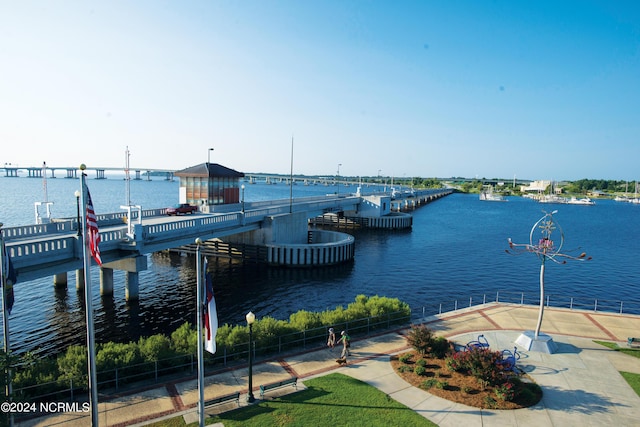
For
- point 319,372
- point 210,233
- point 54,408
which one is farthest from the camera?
point 210,233

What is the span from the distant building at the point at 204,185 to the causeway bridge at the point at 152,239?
1.45 metres

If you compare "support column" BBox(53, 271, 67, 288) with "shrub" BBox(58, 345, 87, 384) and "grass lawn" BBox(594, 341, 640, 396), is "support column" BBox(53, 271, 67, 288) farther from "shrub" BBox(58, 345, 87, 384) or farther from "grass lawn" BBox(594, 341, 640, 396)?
"grass lawn" BBox(594, 341, 640, 396)

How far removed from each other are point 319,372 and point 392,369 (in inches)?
130

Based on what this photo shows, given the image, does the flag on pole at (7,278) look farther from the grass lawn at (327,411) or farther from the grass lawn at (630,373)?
the grass lawn at (630,373)

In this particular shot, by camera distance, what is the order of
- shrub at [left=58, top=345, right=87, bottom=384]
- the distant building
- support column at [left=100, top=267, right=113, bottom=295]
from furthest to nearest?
the distant building
support column at [left=100, top=267, right=113, bottom=295]
shrub at [left=58, top=345, right=87, bottom=384]

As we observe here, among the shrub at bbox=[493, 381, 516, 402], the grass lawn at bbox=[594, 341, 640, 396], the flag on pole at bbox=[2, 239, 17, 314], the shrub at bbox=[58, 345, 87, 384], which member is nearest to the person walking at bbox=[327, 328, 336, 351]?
the shrub at bbox=[493, 381, 516, 402]

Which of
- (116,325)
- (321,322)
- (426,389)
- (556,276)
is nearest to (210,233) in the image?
(116,325)

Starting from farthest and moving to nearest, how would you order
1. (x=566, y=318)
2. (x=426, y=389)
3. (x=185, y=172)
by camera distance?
(x=185, y=172) < (x=566, y=318) < (x=426, y=389)

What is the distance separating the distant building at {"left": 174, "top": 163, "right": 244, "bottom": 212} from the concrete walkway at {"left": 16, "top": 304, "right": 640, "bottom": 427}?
3348 cm

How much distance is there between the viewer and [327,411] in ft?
48.0

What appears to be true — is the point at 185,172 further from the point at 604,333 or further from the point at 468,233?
the point at 468,233

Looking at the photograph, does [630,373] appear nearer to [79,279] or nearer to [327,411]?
[327,411]

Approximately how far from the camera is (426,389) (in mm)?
16672

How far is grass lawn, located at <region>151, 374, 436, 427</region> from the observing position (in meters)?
13.9
